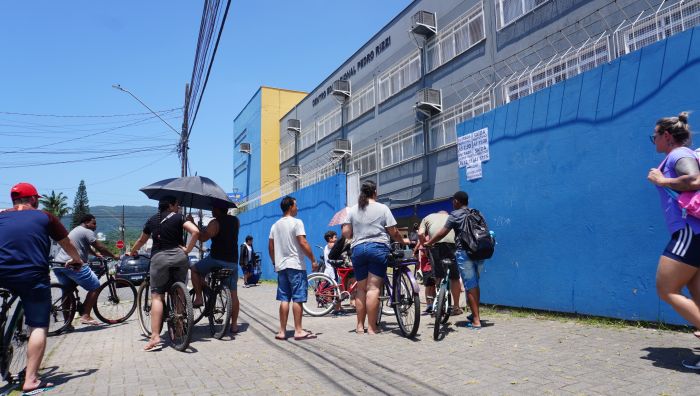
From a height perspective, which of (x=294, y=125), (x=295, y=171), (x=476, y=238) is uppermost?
(x=294, y=125)

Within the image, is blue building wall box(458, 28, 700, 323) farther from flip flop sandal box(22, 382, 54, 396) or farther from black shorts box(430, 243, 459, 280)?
flip flop sandal box(22, 382, 54, 396)

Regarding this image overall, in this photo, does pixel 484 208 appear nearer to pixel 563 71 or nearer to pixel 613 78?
pixel 613 78

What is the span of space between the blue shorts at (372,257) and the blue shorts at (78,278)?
397 centimetres

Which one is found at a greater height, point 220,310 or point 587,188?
point 587,188

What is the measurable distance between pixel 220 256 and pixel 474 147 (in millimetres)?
4527

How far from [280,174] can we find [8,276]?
3804cm

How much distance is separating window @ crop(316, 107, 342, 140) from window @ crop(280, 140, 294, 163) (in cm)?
544

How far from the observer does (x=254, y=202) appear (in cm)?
2752

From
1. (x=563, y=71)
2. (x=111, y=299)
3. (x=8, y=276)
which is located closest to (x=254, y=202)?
(x=563, y=71)

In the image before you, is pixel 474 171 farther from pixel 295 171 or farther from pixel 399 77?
pixel 295 171

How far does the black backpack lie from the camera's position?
578 cm

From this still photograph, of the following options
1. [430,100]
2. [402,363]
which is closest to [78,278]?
[402,363]

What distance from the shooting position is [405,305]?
19.1 ft

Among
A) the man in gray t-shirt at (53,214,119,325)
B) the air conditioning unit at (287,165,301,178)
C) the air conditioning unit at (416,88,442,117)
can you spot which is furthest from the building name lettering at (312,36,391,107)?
the man in gray t-shirt at (53,214,119,325)
